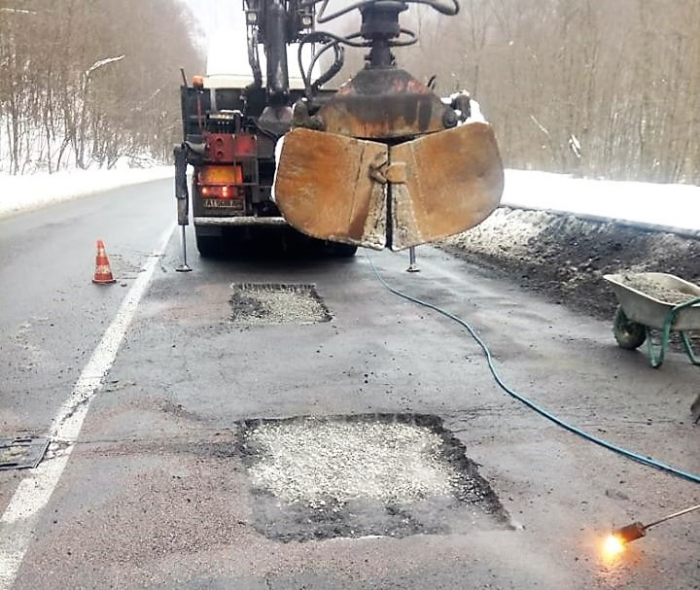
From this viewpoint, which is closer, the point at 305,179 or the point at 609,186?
the point at 305,179

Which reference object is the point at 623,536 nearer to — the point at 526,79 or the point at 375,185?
the point at 375,185

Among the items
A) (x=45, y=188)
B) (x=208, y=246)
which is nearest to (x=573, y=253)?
(x=208, y=246)

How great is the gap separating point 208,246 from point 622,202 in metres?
6.44

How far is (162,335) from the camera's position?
20.6ft

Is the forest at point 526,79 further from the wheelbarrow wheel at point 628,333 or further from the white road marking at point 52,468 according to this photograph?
the white road marking at point 52,468

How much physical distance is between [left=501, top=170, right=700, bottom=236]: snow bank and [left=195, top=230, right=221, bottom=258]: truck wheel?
17.2 feet

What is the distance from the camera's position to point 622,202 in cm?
1137

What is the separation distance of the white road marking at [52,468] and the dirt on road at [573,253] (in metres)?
4.72

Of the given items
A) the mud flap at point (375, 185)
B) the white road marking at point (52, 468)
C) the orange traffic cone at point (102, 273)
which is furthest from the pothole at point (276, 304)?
the mud flap at point (375, 185)

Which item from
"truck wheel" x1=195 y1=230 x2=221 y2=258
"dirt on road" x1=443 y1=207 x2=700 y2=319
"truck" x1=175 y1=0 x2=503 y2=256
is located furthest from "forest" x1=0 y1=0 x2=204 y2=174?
"truck" x1=175 y1=0 x2=503 y2=256

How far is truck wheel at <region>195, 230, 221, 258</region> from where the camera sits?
33.3ft

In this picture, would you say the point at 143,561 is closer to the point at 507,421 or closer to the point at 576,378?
the point at 507,421

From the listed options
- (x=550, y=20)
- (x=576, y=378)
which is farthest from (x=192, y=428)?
(x=550, y=20)

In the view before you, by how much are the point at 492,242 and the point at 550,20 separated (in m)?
20.8
